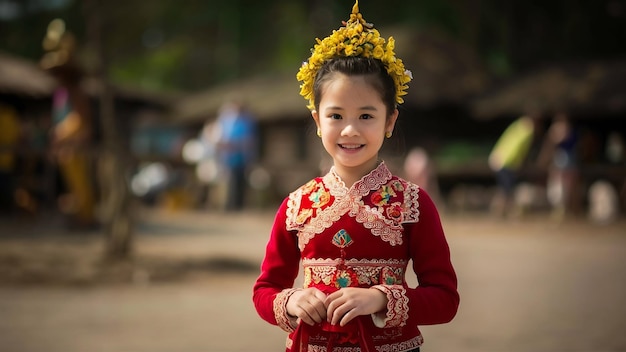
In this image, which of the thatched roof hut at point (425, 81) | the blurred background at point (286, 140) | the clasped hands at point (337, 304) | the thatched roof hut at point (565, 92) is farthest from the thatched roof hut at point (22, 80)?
the clasped hands at point (337, 304)

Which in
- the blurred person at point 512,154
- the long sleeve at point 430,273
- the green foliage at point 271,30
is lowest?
the long sleeve at point 430,273

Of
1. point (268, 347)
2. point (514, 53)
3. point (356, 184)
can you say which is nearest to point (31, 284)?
point (268, 347)

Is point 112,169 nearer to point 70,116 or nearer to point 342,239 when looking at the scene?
point 70,116

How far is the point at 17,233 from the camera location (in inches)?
495

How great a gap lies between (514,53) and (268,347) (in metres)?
25.2

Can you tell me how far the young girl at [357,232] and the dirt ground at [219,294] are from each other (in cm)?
305

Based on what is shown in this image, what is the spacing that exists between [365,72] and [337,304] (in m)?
0.68

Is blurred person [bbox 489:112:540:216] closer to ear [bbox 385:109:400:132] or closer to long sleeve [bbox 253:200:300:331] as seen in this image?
ear [bbox 385:109:400:132]

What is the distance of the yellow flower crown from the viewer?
8.55 feet

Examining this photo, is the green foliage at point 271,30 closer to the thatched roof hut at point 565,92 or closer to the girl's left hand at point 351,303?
the thatched roof hut at point 565,92

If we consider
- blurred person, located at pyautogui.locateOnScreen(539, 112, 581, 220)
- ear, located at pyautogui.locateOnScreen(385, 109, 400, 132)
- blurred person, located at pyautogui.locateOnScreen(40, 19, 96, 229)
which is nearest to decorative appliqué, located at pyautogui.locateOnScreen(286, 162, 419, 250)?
ear, located at pyautogui.locateOnScreen(385, 109, 400, 132)

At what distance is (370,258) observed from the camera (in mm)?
2520

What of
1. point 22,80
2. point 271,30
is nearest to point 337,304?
point 22,80

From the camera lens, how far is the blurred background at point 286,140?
33.3ft
